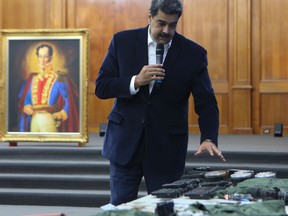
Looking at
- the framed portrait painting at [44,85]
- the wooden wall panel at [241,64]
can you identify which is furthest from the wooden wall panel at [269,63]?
the framed portrait painting at [44,85]

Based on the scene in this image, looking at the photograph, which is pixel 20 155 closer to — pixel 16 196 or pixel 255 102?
pixel 16 196

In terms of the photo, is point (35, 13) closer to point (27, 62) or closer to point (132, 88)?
point (27, 62)

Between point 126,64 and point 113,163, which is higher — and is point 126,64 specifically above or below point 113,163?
above

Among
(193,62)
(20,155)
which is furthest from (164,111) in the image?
(20,155)

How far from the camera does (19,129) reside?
865cm

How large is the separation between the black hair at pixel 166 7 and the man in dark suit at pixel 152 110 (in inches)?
4.5

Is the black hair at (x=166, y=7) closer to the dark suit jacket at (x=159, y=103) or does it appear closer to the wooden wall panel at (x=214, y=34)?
the dark suit jacket at (x=159, y=103)

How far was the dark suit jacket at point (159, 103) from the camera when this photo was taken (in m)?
3.95

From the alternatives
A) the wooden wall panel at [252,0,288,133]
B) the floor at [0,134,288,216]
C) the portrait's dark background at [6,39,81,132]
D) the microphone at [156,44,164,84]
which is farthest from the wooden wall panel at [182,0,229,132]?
the microphone at [156,44,164,84]

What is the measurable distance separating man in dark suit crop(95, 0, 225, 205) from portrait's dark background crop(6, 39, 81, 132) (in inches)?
Answer: 180

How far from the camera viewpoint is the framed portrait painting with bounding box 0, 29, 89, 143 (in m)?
8.51

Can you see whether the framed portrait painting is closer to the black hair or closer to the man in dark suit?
the man in dark suit

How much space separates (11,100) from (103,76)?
4824mm

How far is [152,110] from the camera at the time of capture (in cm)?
395
